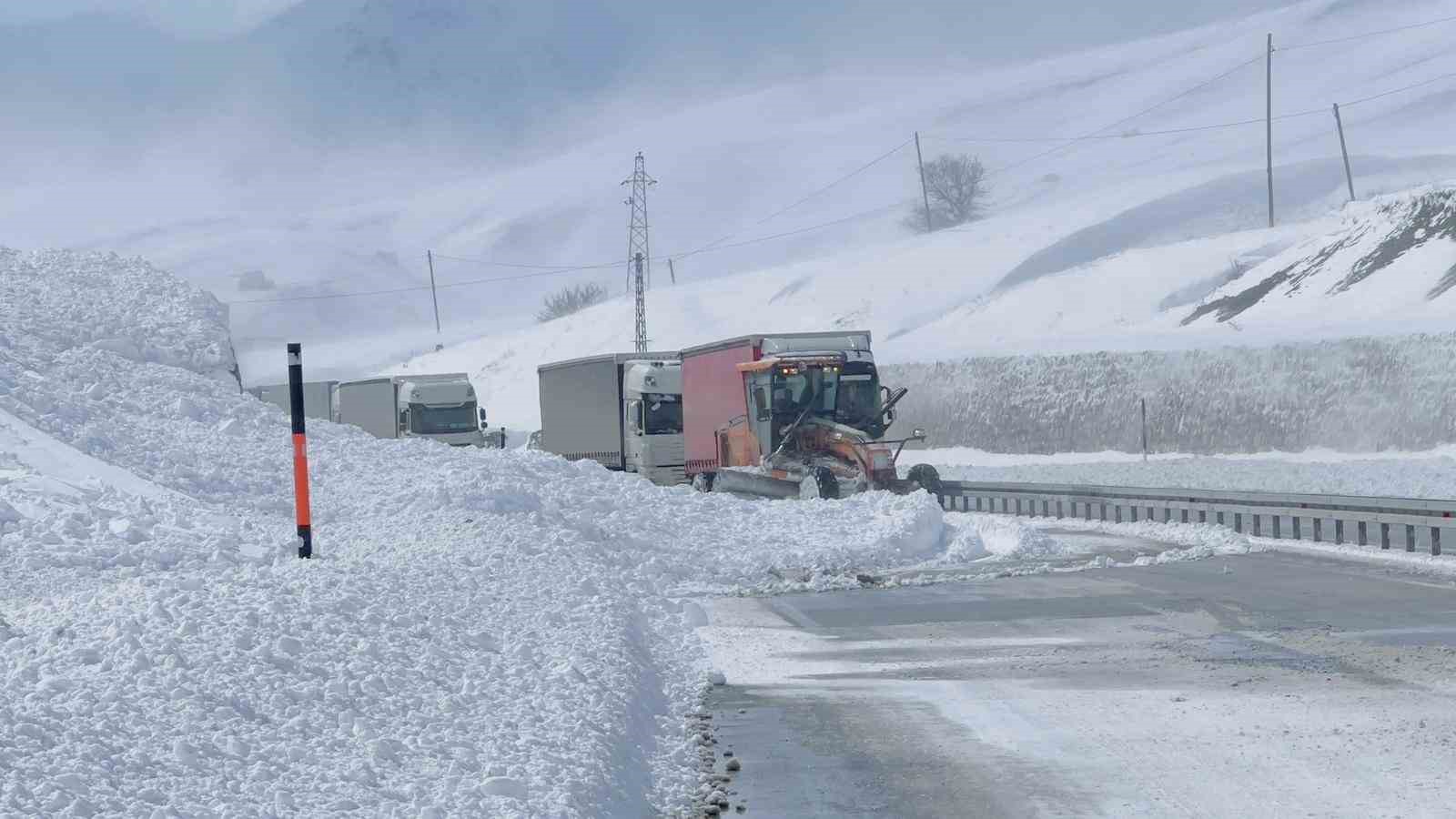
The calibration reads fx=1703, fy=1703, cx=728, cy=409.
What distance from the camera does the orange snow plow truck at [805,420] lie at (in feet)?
98.3

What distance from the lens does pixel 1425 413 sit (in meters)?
46.9

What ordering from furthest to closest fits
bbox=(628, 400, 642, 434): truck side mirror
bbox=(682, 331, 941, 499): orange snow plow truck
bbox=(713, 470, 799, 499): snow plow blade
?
bbox=(628, 400, 642, 434): truck side mirror, bbox=(713, 470, 799, 499): snow plow blade, bbox=(682, 331, 941, 499): orange snow plow truck

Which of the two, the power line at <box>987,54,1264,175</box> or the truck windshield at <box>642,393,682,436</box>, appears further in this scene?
the power line at <box>987,54,1264,175</box>

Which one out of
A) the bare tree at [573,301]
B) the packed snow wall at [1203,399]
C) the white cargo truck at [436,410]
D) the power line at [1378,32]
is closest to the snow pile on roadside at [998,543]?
the white cargo truck at [436,410]

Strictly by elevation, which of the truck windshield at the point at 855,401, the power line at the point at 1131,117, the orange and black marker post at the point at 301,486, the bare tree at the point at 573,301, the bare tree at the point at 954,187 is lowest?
the orange and black marker post at the point at 301,486

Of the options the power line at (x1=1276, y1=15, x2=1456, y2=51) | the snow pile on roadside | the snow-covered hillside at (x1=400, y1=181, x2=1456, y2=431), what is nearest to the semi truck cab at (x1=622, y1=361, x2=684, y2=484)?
the snow pile on roadside

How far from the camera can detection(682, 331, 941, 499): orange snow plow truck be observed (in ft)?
98.3

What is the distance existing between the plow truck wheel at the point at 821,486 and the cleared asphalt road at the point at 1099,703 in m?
11.1

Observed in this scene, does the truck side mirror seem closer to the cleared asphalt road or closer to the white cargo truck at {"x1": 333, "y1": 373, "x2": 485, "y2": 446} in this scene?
the white cargo truck at {"x1": 333, "y1": 373, "x2": 485, "y2": 446}

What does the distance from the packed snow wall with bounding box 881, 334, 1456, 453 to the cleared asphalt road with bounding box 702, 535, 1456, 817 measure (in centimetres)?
3288

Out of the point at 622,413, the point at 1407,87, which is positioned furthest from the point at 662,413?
the point at 1407,87

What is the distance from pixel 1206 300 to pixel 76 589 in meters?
67.4

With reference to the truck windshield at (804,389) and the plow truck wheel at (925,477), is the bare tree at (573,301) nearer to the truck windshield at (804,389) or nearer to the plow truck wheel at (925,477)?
the plow truck wheel at (925,477)

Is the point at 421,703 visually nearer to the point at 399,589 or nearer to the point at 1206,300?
the point at 399,589
